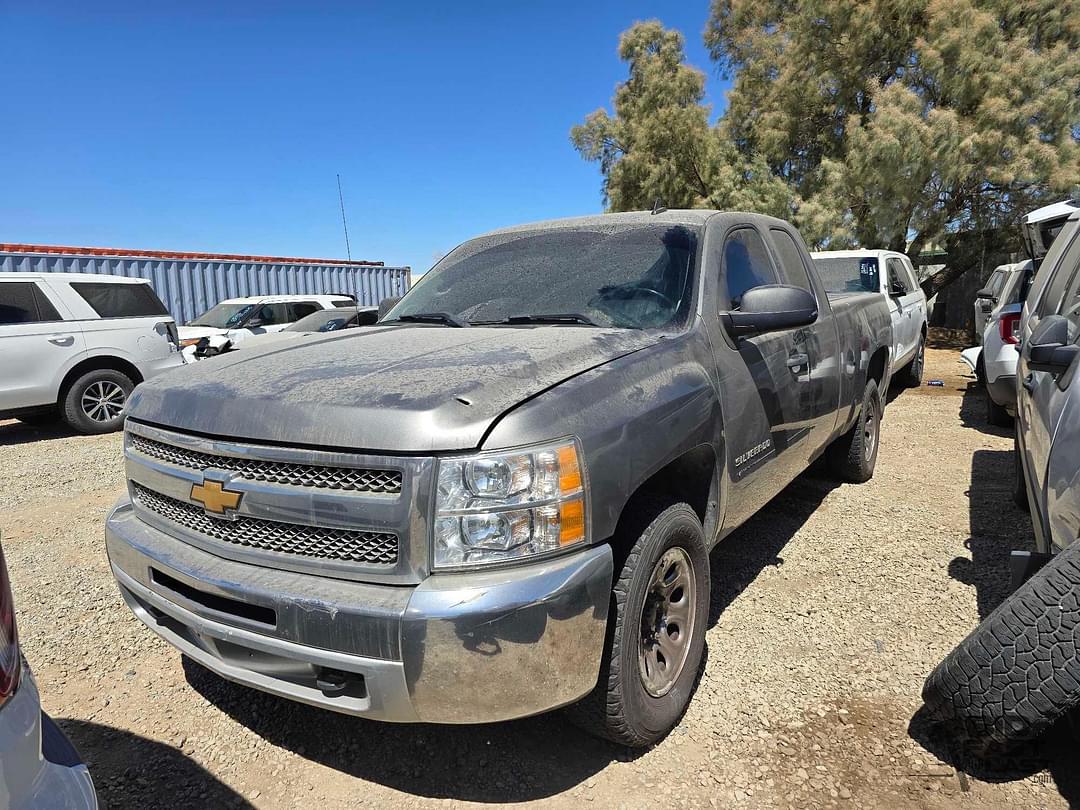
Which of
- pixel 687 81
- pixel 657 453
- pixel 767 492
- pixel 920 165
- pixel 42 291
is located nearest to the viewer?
pixel 657 453

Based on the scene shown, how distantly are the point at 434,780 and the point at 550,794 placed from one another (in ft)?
1.31

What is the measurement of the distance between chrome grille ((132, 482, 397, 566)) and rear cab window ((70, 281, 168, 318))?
765 centimetres

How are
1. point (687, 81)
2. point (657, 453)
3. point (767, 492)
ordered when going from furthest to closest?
point (687, 81) < point (767, 492) < point (657, 453)

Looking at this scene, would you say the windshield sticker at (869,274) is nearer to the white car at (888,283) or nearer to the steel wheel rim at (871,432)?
the white car at (888,283)

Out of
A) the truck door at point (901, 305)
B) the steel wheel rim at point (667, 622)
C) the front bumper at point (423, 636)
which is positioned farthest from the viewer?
the truck door at point (901, 305)

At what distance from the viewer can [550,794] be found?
87.2 inches

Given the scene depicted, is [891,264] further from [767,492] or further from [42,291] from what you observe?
[42,291]

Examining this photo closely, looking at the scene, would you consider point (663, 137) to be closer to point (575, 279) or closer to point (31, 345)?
point (31, 345)

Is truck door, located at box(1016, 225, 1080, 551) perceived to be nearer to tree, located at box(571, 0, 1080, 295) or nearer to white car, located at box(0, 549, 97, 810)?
white car, located at box(0, 549, 97, 810)

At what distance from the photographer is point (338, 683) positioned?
189cm

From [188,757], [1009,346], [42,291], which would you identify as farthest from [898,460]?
[42,291]

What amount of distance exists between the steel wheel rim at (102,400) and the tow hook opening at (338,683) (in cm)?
795

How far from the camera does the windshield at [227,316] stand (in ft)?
42.1

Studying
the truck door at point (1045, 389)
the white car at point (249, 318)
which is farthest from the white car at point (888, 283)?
the white car at point (249, 318)
